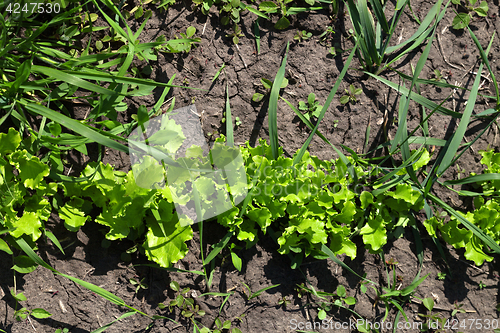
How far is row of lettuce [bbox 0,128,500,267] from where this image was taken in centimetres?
159

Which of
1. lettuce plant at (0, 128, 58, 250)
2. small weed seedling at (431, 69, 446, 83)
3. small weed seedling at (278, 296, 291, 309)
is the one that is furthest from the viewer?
small weed seedling at (431, 69, 446, 83)

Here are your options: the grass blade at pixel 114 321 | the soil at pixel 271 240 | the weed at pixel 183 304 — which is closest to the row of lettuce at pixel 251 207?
the soil at pixel 271 240

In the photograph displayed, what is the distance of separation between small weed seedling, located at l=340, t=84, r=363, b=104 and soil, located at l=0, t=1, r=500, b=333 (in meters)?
0.04

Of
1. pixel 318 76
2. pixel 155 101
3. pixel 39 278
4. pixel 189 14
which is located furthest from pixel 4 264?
pixel 318 76

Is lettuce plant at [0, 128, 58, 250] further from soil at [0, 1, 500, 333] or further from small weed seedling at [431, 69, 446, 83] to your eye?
small weed seedling at [431, 69, 446, 83]

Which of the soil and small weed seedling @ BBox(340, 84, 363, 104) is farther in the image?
small weed seedling @ BBox(340, 84, 363, 104)

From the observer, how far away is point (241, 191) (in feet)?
5.37

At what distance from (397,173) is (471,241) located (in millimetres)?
577

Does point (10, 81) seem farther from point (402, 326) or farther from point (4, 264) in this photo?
point (402, 326)

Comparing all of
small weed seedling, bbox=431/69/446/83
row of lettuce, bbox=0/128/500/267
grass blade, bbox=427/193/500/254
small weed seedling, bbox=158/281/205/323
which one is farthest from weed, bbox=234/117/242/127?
grass blade, bbox=427/193/500/254

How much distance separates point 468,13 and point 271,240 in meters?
1.88

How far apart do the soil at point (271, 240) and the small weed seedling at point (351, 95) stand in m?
0.04

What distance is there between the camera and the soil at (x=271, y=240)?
1.75 meters

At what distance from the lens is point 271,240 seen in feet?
5.99
